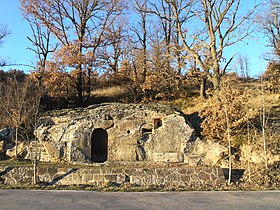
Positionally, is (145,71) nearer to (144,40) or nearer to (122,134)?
(144,40)

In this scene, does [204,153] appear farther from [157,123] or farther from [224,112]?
[157,123]

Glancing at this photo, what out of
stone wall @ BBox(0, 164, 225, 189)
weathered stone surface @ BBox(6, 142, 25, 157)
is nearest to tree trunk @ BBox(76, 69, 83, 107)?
weathered stone surface @ BBox(6, 142, 25, 157)

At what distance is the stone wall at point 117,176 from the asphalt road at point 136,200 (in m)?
2.58

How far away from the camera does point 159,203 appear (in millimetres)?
8094

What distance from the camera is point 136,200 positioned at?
27.7 feet

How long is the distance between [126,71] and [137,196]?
19.4 metres

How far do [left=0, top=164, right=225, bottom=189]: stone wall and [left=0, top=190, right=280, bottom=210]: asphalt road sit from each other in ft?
8.47

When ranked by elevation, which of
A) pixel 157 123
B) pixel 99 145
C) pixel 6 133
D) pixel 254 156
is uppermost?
pixel 157 123

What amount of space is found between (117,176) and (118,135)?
3.87 meters

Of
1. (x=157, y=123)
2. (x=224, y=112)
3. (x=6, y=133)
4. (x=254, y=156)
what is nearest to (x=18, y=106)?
(x=6, y=133)

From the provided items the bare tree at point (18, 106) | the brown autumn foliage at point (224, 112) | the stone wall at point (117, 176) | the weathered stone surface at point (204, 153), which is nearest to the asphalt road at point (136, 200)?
the stone wall at point (117, 176)

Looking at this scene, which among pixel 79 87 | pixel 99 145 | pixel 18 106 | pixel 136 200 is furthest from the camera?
pixel 79 87

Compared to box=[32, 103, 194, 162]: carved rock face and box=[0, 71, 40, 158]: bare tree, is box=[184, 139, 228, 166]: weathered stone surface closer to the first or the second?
box=[32, 103, 194, 162]: carved rock face

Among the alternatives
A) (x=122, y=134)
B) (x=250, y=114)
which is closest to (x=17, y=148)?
(x=122, y=134)
